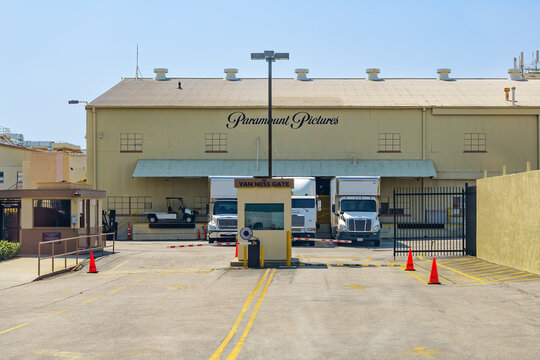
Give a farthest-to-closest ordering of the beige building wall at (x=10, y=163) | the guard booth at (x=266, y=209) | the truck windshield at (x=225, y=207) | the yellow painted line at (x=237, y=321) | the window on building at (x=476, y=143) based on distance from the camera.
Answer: the beige building wall at (x=10, y=163) → the window on building at (x=476, y=143) → the truck windshield at (x=225, y=207) → the guard booth at (x=266, y=209) → the yellow painted line at (x=237, y=321)

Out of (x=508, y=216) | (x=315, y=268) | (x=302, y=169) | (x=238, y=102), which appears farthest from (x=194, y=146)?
(x=508, y=216)

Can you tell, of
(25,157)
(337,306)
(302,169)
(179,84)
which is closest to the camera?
(337,306)

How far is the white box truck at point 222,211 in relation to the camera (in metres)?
37.7

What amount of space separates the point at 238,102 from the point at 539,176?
3075cm

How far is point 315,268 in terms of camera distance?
79.3ft

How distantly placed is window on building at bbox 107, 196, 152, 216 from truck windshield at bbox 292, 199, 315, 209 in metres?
14.0

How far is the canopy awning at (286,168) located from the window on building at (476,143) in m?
2.97

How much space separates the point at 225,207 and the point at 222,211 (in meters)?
0.29

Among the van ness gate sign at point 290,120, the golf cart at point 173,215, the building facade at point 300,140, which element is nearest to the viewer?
the golf cart at point 173,215

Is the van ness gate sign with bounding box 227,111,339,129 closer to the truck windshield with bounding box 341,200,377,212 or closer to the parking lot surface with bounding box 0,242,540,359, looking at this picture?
the truck windshield with bounding box 341,200,377,212

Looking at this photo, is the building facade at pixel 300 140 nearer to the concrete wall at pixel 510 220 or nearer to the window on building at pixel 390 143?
the window on building at pixel 390 143

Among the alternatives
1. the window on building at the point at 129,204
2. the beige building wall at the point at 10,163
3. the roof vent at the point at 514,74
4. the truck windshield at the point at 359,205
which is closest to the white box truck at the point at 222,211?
the truck windshield at the point at 359,205

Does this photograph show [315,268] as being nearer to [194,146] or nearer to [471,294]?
[471,294]

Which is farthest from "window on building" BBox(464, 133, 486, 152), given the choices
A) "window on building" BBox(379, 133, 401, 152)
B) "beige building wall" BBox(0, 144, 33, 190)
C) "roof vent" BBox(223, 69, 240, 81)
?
"beige building wall" BBox(0, 144, 33, 190)
